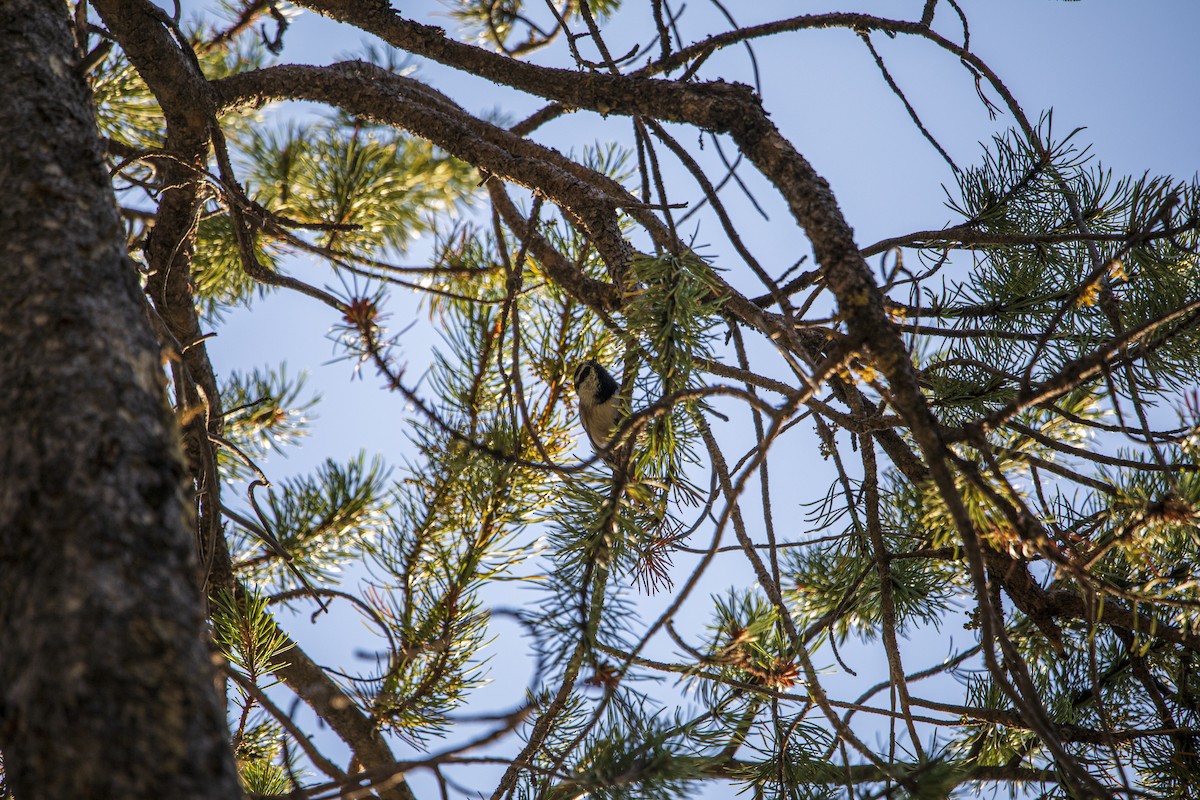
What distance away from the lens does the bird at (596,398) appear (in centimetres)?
85

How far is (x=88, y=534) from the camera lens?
0.89ft

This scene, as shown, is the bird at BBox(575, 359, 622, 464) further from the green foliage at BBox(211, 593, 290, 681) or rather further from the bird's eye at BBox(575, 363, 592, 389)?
the green foliage at BBox(211, 593, 290, 681)

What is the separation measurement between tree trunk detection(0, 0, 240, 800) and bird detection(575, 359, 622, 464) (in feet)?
1.73

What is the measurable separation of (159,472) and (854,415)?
0.48 meters

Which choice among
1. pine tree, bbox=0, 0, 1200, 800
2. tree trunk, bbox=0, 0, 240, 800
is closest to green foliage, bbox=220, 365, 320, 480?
pine tree, bbox=0, 0, 1200, 800

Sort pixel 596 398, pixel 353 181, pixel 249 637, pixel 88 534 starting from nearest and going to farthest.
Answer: pixel 88 534 < pixel 249 637 < pixel 596 398 < pixel 353 181

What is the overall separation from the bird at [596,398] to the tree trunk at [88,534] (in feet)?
1.73

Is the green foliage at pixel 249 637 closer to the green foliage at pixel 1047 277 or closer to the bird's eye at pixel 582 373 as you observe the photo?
the bird's eye at pixel 582 373

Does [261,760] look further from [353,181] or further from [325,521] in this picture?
[353,181]

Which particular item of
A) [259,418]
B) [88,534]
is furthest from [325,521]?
[88,534]

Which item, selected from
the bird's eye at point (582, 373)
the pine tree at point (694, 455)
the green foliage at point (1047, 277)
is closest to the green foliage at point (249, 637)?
the pine tree at point (694, 455)

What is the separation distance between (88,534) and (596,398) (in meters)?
0.62

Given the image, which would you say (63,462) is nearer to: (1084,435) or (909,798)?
(909,798)

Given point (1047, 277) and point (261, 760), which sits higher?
point (1047, 277)
